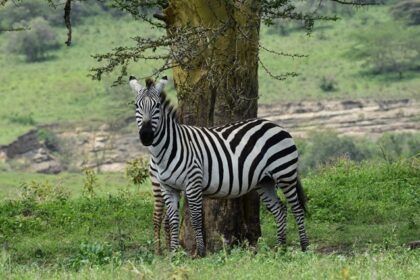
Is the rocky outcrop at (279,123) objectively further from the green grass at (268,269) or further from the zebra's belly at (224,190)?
the green grass at (268,269)

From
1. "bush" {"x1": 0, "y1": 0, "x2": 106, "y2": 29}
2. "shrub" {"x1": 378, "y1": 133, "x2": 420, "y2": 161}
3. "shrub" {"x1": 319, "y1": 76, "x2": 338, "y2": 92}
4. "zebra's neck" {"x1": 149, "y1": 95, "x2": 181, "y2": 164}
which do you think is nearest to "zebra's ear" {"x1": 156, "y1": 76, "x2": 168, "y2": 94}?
"zebra's neck" {"x1": 149, "y1": 95, "x2": 181, "y2": 164}

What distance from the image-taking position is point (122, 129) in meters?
65.4

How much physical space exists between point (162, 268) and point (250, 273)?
57cm

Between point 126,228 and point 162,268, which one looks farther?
point 126,228

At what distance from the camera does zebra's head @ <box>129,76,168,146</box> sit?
973 centimetres

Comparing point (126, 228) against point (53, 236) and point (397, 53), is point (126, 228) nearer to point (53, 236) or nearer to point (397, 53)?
point (53, 236)

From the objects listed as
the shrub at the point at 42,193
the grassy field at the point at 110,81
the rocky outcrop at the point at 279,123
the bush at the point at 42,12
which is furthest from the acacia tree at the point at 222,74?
the bush at the point at 42,12

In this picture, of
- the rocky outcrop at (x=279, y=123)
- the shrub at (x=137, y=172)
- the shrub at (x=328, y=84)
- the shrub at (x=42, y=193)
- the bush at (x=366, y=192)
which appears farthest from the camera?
the shrub at (x=328, y=84)

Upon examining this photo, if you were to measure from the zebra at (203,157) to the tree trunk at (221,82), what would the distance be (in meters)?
0.51

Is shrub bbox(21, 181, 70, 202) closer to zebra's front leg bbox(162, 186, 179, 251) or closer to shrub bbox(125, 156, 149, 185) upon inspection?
shrub bbox(125, 156, 149, 185)

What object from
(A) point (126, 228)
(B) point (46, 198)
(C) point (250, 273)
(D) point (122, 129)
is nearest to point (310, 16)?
(A) point (126, 228)

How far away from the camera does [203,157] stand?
33.9ft

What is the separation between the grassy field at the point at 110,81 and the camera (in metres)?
64.8

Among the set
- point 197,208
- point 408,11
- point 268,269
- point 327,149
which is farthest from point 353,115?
point 268,269
